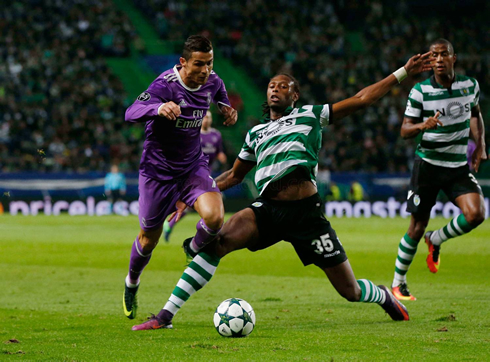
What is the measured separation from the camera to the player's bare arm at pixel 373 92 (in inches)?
223

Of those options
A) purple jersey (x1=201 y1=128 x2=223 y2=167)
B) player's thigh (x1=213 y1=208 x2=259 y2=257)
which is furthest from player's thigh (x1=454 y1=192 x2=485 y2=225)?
purple jersey (x1=201 y1=128 x2=223 y2=167)

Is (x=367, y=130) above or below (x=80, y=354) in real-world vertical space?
below

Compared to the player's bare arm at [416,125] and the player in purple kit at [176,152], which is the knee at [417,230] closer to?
the player's bare arm at [416,125]

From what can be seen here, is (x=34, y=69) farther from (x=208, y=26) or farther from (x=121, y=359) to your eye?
(x=121, y=359)

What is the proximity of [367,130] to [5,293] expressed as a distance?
22.3 m

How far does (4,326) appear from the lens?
6.28 metres

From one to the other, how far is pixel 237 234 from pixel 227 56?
97.0ft

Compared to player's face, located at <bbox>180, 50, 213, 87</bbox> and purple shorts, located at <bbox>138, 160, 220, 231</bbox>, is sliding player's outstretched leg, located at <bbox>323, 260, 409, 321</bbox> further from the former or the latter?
player's face, located at <bbox>180, 50, 213, 87</bbox>

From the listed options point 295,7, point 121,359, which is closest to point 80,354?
point 121,359

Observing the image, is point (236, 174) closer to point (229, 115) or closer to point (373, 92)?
point (229, 115)

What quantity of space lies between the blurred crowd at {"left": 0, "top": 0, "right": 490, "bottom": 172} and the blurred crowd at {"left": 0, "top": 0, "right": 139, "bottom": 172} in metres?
0.05

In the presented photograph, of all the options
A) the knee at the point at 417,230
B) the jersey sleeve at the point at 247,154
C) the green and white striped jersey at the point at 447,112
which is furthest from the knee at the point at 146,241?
the green and white striped jersey at the point at 447,112

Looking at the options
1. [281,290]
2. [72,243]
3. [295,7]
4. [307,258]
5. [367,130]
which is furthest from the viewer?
[295,7]

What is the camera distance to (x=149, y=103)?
20.2 ft
